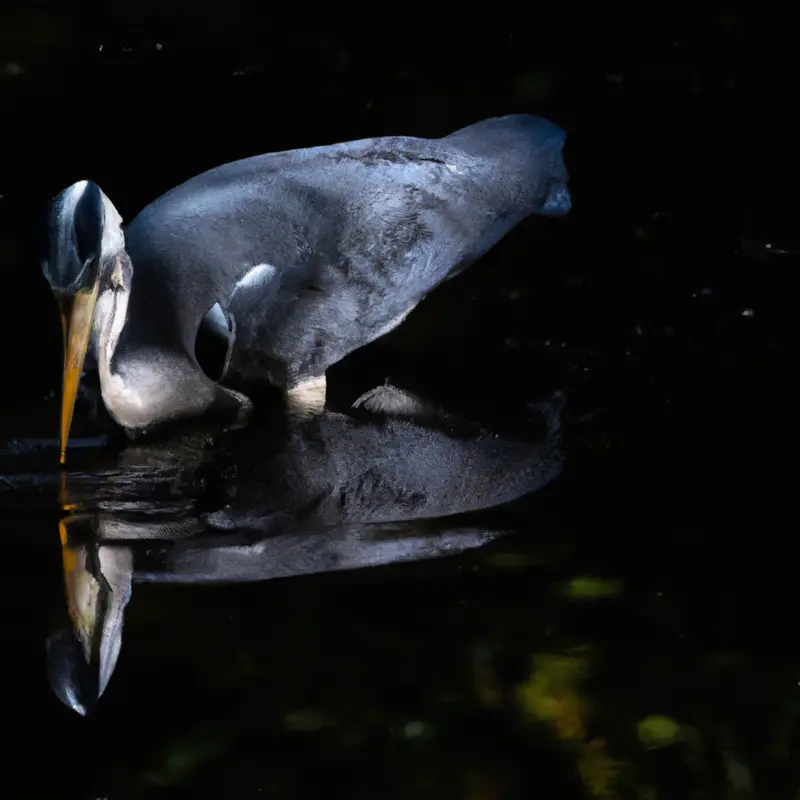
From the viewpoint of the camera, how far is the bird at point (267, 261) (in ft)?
9.50

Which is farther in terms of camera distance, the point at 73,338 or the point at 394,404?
the point at 394,404

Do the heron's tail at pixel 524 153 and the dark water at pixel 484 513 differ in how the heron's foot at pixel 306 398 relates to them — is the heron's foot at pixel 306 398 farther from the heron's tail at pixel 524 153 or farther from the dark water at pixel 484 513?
the heron's tail at pixel 524 153

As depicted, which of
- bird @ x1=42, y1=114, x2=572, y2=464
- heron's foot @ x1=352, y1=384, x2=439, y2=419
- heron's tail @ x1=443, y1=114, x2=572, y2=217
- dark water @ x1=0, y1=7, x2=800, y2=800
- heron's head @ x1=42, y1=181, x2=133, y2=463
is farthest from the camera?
heron's tail @ x1=443, y1=114, x2=572, y2=217

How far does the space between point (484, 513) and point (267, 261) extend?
34.8 inches

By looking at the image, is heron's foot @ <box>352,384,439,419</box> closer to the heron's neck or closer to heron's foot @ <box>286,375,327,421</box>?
heron's foot @ <box>286,375,327,421</box>

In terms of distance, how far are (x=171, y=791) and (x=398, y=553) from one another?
26.3 inches

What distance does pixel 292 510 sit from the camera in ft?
8.21

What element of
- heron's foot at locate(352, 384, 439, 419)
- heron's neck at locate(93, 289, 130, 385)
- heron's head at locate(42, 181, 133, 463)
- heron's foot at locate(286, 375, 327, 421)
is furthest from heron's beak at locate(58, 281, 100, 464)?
heron's foot at locate(352, 384, 439, 419)

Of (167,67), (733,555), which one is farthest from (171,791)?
(167,67)

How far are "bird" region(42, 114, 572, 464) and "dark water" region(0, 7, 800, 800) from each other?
13cm

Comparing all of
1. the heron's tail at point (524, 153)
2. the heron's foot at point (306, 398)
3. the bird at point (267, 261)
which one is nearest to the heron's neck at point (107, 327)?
the bird at point (267, 261)

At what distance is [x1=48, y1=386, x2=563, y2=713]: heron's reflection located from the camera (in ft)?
7.18

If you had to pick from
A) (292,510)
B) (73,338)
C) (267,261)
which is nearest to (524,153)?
(267,261)

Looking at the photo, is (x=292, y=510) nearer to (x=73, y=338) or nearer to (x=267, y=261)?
(x=73, y=338)
